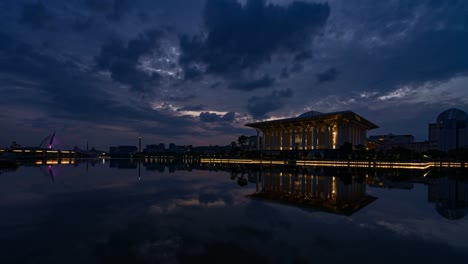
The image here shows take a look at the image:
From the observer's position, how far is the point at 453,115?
4828 inches

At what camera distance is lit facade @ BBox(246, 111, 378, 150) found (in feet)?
250

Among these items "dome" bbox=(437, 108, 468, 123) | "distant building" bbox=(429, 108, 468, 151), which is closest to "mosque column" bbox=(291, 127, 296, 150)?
"distant building" bbox=(429, 108, 468, 151)

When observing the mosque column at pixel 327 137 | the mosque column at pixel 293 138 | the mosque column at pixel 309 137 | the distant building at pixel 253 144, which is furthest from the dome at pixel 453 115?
the distant building at pixel 253 144

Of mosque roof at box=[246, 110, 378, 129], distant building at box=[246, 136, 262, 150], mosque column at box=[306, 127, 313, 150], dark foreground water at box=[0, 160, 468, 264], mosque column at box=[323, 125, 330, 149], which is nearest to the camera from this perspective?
dark foreground water at box=[0, 160, 468, 264]

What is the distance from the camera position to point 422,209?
12828 millimetres

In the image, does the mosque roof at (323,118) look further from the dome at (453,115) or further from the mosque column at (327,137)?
the dome at (453,115)

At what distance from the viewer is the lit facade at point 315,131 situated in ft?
250

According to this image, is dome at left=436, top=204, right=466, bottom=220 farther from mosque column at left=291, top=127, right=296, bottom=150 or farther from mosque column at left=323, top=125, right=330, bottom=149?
mosque column at left=291, top=127, right=296, bottom=150

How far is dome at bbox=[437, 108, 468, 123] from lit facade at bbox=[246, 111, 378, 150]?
61.9m

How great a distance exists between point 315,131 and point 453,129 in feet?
289

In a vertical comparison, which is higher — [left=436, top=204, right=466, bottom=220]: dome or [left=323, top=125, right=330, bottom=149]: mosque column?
[left=323, top=125, right=330, bottom=149]: mosque column

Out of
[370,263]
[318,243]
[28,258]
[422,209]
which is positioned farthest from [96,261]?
[422,209]

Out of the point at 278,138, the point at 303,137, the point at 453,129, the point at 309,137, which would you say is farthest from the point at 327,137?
the point at 453,129

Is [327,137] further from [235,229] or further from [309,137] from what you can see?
[235,229]
